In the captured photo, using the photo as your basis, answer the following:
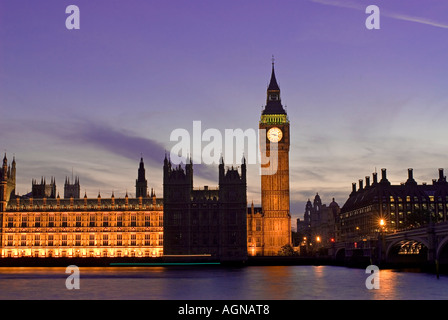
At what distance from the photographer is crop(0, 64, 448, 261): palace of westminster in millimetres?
152000

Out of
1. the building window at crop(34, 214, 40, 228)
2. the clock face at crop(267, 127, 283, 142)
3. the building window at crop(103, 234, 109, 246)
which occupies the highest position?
the clock face at crop(267, 127, 283, 142)

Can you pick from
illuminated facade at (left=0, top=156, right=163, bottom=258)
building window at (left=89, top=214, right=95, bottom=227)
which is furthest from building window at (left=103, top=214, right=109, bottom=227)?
building window at (left=89, top=214, right=95, bottom=227)

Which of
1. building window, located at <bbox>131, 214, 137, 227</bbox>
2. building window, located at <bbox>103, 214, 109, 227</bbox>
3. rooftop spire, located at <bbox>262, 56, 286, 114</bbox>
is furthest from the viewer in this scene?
rooftop spire, located at <bbox>262, 56, 286, 114</bbox>

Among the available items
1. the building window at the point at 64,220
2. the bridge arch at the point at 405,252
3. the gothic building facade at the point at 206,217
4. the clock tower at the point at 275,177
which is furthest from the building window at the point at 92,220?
the bridge arch at the point at 405,252

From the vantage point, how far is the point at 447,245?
91500 mm

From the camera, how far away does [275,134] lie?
575 ft

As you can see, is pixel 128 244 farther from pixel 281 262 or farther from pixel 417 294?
pixel 417 294

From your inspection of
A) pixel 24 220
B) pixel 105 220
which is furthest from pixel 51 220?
pixel 105 220

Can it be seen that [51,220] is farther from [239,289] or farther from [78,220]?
[239,289]

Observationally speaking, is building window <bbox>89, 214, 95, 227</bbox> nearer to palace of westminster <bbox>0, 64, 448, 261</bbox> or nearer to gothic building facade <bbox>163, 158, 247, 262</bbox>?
palace of westminster <bbox>0, 64, 448, 261</bbox>

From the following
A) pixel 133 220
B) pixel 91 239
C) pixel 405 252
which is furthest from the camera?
pixel 91 239

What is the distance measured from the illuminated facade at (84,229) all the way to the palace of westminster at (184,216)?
0.25 metres

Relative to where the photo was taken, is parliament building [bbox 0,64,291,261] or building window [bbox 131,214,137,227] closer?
parliament building [bbox 0,64,291,261]

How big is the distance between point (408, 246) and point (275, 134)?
6252 cm
